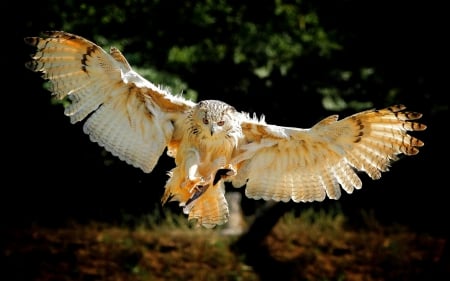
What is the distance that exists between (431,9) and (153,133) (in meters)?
3.37

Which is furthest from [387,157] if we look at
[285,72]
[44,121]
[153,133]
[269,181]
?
[44,121]

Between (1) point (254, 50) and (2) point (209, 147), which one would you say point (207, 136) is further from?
(1) point (254, 50)

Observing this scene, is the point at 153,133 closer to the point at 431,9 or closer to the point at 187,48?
the point at 187,48

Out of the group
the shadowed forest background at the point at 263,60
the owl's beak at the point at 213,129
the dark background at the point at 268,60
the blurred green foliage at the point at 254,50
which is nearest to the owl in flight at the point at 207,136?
the owl's beak at the point at 213,129

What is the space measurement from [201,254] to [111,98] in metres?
3.44

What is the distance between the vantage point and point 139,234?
7.70 metres

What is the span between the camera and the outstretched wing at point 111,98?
4062 millimetres

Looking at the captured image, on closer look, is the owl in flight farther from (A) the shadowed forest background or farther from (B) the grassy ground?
(B) the grassy ground

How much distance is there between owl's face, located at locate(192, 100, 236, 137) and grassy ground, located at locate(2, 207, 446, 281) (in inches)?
137

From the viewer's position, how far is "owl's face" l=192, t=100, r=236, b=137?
3.89 m

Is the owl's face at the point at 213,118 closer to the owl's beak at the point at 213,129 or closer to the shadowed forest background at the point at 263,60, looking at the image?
the owl's beak at the point at 213,129

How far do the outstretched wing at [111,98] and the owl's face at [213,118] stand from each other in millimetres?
183

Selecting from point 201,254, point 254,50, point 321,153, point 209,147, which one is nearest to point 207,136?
point 209,147

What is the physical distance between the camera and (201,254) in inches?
293
